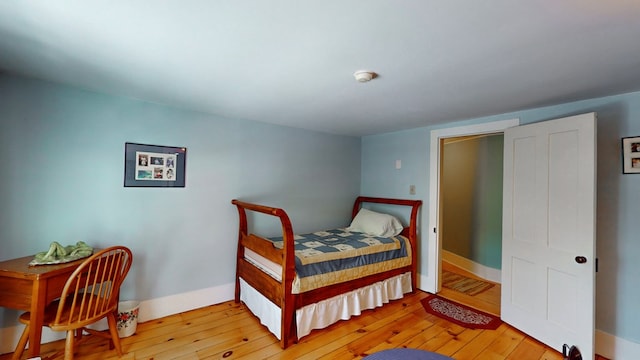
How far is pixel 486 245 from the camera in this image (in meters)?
3.91

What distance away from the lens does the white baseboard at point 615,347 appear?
1984mm

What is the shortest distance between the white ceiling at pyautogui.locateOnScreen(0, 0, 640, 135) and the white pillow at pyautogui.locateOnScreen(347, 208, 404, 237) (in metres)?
1.56

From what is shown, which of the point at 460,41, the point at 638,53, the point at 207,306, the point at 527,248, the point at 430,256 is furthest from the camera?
the point at 430,256

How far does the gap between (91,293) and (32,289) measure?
30 centimetres

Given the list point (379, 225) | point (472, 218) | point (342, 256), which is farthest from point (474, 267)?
point (342, 256)

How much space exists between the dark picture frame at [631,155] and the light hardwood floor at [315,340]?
1.57 metres

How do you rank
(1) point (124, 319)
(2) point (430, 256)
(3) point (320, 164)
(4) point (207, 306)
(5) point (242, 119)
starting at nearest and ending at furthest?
(1) point (124, 319), (4) point (207, 306), (5) point (242, 119), (2) point (430, 256), (3) point (320, 164)

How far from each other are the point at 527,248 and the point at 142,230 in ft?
11.8

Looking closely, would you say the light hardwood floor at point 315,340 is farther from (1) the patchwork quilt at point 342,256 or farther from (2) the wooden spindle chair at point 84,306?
(1) the patchwork quilt at point 342,256

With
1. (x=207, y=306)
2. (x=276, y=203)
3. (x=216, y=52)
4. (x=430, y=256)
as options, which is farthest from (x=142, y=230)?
(x=430, y=256)

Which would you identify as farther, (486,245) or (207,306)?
(486,245)

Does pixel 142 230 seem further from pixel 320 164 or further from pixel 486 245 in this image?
pixel 486 245

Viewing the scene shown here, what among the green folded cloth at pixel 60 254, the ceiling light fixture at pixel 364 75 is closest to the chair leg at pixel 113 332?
the green folded cloth at pixel 60 254

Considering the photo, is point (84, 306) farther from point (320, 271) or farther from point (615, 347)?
point (615, 347)
